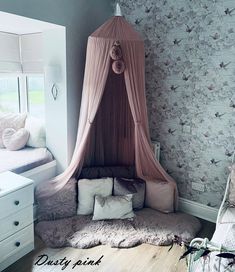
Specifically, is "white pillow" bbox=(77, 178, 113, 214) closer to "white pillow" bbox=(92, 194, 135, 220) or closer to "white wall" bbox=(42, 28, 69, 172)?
"white pillow" bbox=(92, 194, 135, 220)

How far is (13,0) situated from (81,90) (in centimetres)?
114

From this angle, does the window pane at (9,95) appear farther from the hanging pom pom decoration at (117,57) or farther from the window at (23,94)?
the hanging pom pom decoration at (117,57)

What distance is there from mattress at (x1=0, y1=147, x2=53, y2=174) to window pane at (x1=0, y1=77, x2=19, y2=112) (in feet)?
2.38

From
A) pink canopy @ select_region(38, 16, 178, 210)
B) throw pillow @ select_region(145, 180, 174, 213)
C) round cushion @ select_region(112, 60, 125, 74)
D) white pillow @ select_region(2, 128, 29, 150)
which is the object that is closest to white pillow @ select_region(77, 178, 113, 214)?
pink canopy @ select_region(38, 16, 178, 210)

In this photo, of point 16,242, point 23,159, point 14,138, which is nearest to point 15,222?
point 16,242

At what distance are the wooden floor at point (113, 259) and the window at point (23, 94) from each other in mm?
1747

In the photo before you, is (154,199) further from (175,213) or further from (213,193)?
(213,193)

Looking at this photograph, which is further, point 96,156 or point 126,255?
point 96,156

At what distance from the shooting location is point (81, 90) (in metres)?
3.06

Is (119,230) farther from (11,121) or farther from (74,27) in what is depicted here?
(74,27)

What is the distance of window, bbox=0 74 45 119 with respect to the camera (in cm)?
342

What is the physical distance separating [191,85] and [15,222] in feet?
7.18

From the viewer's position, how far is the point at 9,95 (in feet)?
11.4

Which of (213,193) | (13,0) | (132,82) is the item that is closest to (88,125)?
(132,82)
